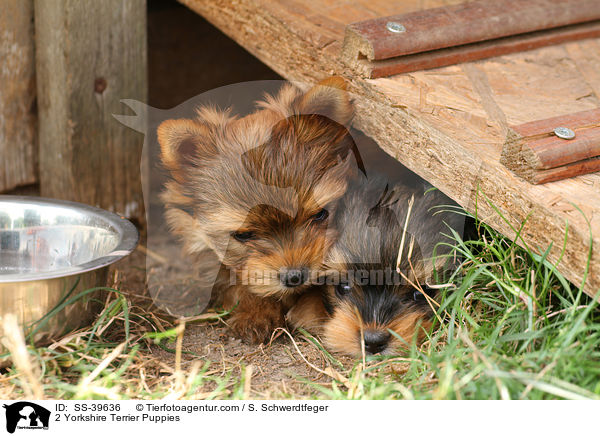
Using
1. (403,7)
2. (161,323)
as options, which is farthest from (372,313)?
(403,7)

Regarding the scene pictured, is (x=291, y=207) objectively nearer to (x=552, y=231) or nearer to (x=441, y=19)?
(x=552, y=231)

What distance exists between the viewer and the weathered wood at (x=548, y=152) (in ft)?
8.93

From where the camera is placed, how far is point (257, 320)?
3537mm

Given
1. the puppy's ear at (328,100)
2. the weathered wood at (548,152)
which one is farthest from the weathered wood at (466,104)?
the puppy's ear at (328,100)

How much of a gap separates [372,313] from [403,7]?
1919 millimetres

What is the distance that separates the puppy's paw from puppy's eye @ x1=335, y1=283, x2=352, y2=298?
39 cm

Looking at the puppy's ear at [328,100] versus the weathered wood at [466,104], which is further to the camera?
the puppy's ear at [328,100]

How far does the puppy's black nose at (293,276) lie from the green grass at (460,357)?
1.32ft

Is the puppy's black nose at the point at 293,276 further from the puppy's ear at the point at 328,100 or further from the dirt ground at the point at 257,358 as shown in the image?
the puppy's ear at the point at 328,100

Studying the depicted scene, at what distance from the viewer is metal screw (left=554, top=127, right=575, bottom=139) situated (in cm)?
283

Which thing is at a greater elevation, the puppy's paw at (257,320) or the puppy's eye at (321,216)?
the puppy's eye at (321,216)

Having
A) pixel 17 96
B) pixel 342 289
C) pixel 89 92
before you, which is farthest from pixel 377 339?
pixel 17 96

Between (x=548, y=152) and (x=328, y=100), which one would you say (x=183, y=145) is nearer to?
(x=328, y=100)
